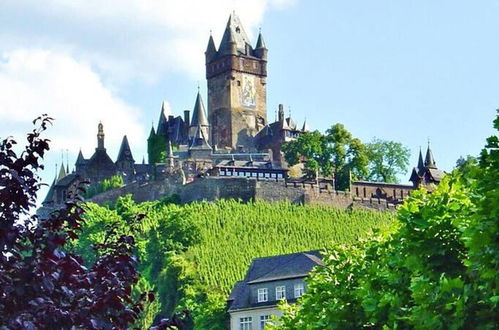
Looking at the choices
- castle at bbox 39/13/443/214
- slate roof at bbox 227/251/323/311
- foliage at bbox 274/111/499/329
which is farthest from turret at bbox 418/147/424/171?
foliage at bbox 274/111/499/329

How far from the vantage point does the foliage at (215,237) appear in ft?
390

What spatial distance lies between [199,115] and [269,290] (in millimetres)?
104665

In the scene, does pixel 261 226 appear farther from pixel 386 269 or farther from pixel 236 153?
pixel 386 269

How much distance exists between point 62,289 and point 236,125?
166293 millimetres

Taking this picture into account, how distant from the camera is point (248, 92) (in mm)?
190625

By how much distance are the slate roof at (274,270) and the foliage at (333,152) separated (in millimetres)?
77353

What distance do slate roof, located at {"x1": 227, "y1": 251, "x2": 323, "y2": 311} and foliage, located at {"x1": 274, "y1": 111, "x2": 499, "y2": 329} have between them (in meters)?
36.0

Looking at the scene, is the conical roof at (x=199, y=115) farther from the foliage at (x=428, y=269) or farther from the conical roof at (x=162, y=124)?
the foliage at (x=428, y=269)

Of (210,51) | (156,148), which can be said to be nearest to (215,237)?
(156,148)

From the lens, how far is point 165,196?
151125 millimetres

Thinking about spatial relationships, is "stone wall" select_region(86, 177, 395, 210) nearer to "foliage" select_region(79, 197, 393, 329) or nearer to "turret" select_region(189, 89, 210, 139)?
"foliage" select_region(79, 197, 393, 329)

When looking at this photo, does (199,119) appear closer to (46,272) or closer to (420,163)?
(420,163)

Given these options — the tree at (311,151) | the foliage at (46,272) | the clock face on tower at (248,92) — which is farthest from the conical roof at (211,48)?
the foliage at (46,272)

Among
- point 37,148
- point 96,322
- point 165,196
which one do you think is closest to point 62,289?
A: point 96,322
